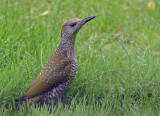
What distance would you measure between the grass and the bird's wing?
27 centimetres

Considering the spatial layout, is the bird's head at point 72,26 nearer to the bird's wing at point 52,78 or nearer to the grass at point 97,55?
the bird's wing at point 52,78

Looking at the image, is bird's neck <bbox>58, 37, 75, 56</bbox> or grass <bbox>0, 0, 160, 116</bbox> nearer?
grass <bbox>0, 0, 160, 116</bbox>

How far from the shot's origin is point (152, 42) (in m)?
6.44

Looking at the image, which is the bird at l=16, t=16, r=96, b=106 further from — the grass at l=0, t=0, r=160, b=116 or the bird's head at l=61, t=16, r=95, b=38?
the grass at l=0, t=0, r=160, b=116

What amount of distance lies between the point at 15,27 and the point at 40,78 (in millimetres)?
1980

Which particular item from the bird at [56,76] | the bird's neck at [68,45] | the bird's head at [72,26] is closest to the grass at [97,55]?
the bird at [56,76]

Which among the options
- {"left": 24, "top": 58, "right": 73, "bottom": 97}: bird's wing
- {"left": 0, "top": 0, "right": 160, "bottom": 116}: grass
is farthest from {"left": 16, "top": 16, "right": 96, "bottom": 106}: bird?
{"left": 0, "top": 0, "right": 160, "bottom": 116}: grass

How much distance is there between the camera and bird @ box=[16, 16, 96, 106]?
467 cm

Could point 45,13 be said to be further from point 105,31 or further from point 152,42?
point 152,42

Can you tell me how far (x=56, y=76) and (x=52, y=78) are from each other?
0.06m

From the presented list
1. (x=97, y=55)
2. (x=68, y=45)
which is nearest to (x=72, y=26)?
(x=68, y=45)

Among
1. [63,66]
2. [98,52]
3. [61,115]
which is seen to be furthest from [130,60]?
[61,115]

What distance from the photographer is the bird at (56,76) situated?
4.67m

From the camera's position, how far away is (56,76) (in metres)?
Result: 4.77
